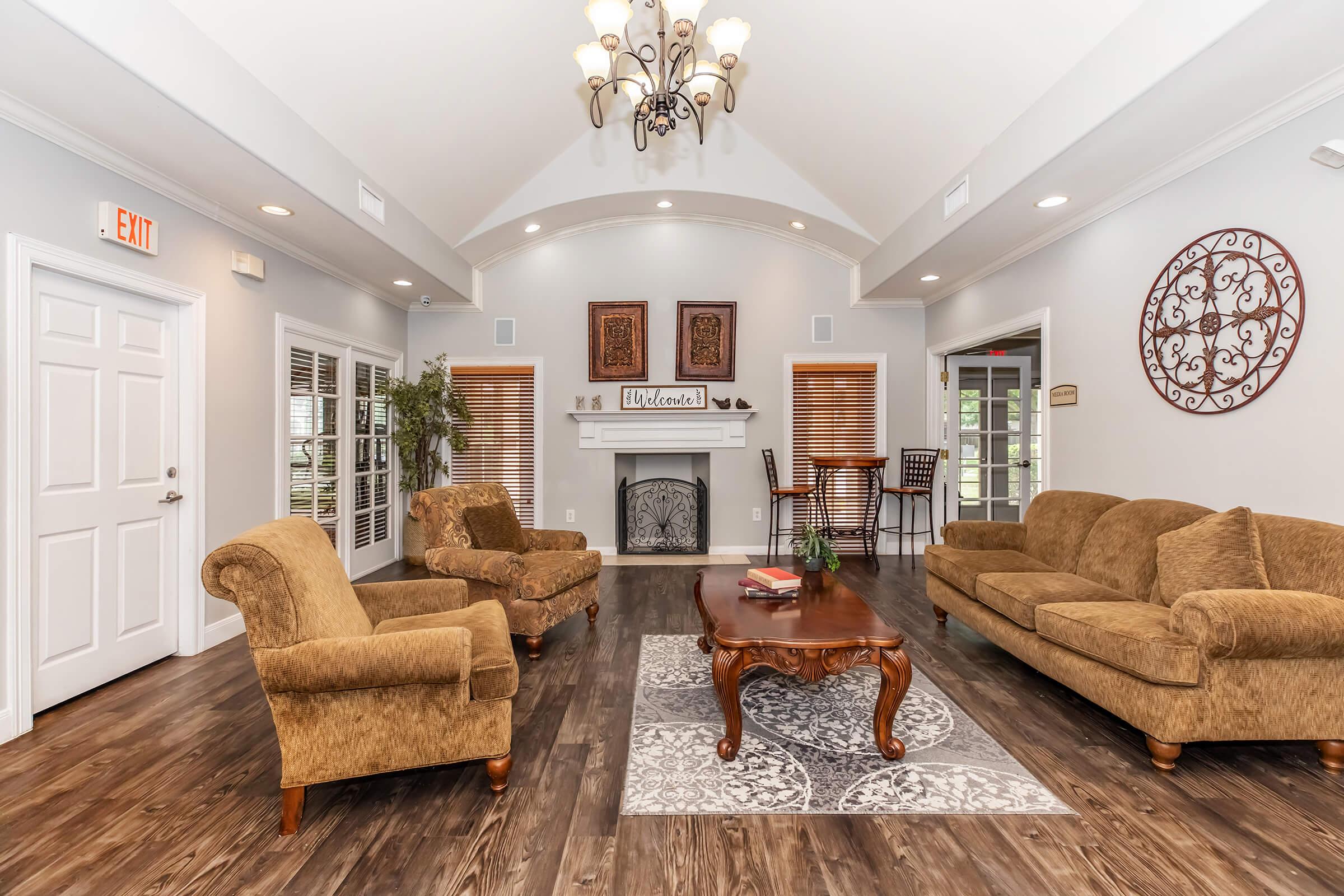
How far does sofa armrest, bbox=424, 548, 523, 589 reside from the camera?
11.2 feet

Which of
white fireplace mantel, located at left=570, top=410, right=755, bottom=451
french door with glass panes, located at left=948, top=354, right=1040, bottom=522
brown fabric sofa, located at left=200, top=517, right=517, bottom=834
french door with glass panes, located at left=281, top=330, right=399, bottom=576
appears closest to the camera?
brown fabric sofa, located at left=200, top=517, right=517, bottom=834

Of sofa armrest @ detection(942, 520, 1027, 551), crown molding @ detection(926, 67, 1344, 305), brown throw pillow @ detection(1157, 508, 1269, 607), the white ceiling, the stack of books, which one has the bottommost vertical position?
the stack of books

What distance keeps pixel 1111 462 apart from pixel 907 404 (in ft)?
8.62

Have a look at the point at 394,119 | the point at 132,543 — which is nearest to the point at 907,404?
the point at 394,119

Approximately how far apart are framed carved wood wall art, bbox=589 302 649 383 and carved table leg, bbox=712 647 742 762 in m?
4.26

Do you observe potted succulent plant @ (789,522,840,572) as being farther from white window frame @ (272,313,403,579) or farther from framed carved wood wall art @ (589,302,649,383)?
framed carved wood wall art @ (589,302,649,383)

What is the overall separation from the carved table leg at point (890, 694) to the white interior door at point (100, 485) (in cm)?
348

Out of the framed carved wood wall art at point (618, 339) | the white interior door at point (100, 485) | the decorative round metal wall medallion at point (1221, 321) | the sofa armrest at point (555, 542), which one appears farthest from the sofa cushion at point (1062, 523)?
the white interior door at point (100, 485)

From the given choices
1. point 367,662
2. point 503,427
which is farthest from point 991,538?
point 503,427

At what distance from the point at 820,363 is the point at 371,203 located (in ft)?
13.6

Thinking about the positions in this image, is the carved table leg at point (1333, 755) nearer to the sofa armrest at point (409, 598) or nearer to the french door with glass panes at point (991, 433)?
the sofa armrest at point (409, 598)

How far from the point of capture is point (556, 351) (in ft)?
20.6

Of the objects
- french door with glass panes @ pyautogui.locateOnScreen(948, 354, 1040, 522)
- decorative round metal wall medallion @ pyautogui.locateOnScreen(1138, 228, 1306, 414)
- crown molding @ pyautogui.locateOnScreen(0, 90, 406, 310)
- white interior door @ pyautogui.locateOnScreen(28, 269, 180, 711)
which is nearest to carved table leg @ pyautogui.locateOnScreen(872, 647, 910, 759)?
decorative round metal wall medallion @ pyautogui.locateOnScreen(1138, 228, 1306, 414)

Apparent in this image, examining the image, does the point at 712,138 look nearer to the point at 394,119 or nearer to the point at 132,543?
the point at 394,119
